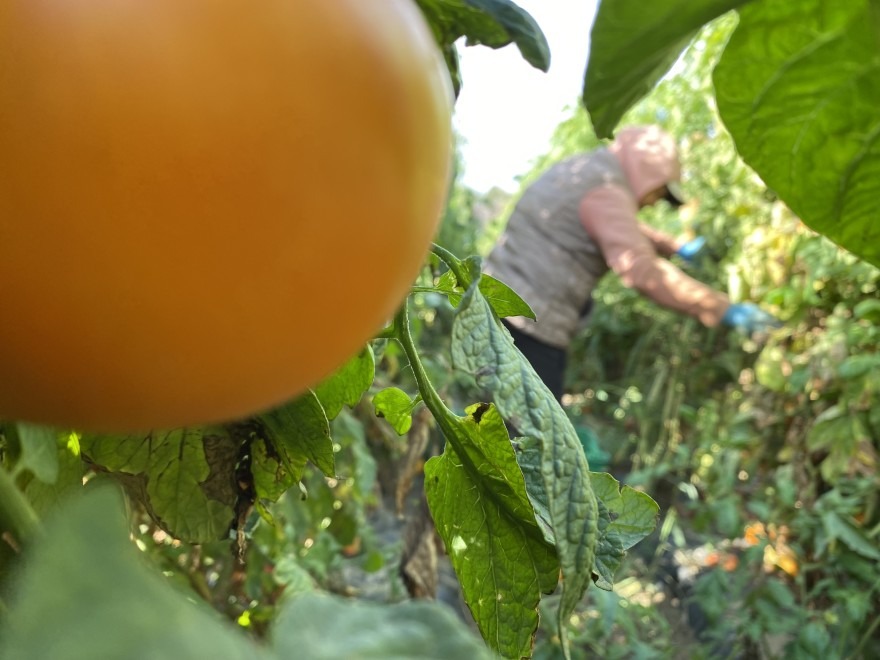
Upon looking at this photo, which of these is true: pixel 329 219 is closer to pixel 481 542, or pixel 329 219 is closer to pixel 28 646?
pixel 28 646

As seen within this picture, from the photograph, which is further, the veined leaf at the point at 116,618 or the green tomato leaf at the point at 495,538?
the green tomato leaf at the point at 495,538

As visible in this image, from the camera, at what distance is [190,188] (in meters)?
0.18

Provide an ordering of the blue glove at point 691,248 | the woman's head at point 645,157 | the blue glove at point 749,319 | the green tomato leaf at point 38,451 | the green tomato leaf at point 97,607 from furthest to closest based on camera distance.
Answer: the blue glove at point 691,248
the woman's head at point 645,157
the blue glove at point 749,319
the green tomato leaf at point 38,451
the green tomato leaf at point 97,607

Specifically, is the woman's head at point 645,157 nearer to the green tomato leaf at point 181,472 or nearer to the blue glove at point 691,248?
the blue glove at point 691,248

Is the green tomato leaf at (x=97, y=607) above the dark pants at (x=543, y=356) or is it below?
above

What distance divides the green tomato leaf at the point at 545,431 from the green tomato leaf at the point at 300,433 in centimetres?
9

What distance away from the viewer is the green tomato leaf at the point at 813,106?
404 millimetres

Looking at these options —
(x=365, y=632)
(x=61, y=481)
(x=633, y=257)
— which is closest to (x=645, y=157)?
(x=633, y=257)

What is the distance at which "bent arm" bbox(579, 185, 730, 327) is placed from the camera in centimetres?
207

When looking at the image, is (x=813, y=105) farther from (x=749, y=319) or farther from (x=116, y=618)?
(x=749, y=319)

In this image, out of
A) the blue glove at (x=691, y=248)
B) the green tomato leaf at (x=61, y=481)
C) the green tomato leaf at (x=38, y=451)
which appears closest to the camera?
the green tomato leaf at (x=38, y=451)

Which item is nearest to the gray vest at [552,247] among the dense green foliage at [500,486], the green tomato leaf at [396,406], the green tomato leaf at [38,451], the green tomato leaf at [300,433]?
the dense green foliage at [500,486]

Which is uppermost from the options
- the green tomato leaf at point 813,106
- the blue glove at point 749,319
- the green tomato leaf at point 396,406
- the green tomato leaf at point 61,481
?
the green tomato leaf at point 813,106

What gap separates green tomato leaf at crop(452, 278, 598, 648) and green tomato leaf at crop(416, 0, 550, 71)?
10 centimetres
